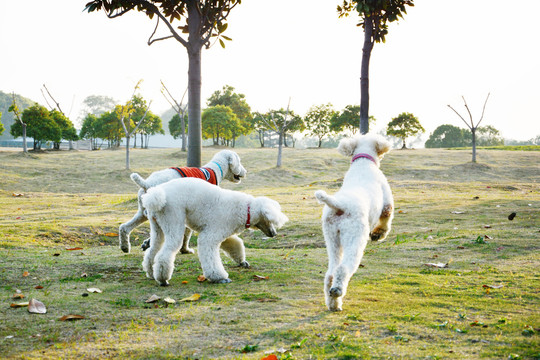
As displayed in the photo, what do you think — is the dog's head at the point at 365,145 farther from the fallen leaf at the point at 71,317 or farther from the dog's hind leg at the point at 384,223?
the fallen leaf at the point at 71,317

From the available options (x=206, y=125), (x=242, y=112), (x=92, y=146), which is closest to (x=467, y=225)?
(x=206, y=125)

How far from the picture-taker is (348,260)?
3.90m

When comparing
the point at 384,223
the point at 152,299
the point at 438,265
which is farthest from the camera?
the point at 438,265

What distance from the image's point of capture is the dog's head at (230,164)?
7.96 metres

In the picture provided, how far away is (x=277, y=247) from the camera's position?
8156 mm

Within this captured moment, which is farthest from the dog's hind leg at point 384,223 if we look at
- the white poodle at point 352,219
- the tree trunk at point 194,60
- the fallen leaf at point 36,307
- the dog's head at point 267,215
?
the tree trunk at point 194,60

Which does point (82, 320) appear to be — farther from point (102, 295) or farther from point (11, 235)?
point (11, 235)

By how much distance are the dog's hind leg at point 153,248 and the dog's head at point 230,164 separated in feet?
8.28

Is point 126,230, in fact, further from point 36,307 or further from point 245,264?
point 36,307

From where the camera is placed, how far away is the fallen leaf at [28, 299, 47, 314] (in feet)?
12.9

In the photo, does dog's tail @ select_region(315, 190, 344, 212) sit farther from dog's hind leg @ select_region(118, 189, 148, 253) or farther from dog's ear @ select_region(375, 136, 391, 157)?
dog's hind leg @ select_region(118, 189, 148, 253)

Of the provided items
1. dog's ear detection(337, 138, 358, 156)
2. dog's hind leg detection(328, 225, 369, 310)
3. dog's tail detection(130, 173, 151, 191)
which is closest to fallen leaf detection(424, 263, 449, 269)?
dog's ear detection(337, 138, 358, 156)

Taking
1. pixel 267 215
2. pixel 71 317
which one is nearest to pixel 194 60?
pixel 267 215

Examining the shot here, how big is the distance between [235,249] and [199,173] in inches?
63.1
